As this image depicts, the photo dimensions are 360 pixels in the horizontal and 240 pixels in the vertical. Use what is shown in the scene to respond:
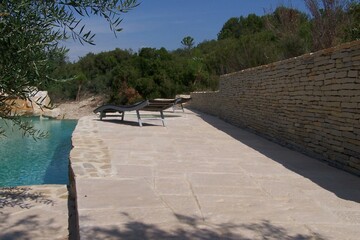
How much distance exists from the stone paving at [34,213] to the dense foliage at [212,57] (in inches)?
43.9

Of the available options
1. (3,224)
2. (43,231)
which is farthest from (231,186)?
(3,224)

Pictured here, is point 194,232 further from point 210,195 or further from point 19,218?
point 19,218

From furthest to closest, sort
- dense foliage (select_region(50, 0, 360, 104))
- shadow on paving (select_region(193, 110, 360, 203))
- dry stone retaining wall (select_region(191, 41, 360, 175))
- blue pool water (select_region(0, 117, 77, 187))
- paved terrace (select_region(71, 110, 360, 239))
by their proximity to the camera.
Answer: dense foliage (select_region(50, 0, 360, 104)), blue pool water (select_region(0, 117, 77, 187)), dry stone retaining wall (select_region(191, 41, 360, 175)), shadow on paving (select_region(193, 110, 360, 203)), paved terrace (select_region(71, 110, 360, 239))

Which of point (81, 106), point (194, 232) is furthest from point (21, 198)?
point (81, 106)

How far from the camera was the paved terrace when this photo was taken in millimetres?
2855

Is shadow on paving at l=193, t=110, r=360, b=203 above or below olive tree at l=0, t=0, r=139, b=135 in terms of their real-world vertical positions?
below

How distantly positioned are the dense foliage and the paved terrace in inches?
41.8

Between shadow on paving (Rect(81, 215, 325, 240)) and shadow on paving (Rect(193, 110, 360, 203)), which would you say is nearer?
shadow on paving (Rect(81, 215, 325, 240))

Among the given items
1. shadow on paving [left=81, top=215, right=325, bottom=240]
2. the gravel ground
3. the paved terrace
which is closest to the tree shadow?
the paved terrace

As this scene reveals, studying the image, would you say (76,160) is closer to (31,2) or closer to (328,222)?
(31,2)

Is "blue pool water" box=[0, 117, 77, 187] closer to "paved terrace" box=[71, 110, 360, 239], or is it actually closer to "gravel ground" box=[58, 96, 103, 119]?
"paved terrace" box=[71, 110, 360, 239]

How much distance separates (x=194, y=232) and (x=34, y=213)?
162 centimetres

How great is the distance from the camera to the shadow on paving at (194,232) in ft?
8.81

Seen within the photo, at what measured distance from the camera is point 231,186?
411cm
